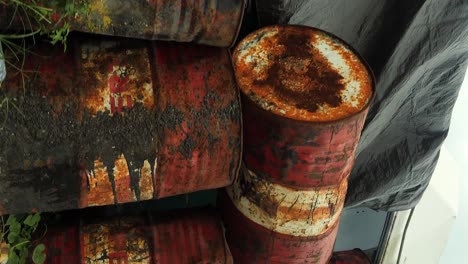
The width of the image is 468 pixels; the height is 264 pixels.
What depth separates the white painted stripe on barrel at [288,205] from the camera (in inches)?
51.9

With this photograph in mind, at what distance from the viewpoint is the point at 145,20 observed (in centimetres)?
107

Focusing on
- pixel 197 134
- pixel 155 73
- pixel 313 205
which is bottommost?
pixel 313 205

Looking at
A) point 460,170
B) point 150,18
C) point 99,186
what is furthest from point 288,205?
point 460,170

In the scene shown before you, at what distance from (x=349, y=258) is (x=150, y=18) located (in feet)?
3.70

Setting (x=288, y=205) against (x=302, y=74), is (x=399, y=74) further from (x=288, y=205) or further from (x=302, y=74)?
(x=288, y=205)

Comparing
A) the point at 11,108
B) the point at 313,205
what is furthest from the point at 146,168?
the point at 313,205

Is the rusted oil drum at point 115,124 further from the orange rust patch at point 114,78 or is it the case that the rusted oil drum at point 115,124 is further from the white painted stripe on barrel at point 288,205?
the white painted stripe on barrel at point 288,205

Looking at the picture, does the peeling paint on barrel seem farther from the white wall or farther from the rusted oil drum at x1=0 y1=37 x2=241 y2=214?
the white wall

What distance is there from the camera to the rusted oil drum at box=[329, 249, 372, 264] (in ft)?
5.77

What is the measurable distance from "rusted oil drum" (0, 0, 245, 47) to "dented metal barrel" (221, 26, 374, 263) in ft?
0.71

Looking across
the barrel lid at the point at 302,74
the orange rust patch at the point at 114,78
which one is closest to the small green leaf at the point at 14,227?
the orange rust patch at the point at 114,78

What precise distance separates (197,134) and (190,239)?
37 cm

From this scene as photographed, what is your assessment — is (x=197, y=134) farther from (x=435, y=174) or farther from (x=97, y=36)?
(x=435, y=174)

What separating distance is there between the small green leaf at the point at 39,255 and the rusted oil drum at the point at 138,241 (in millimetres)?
29
